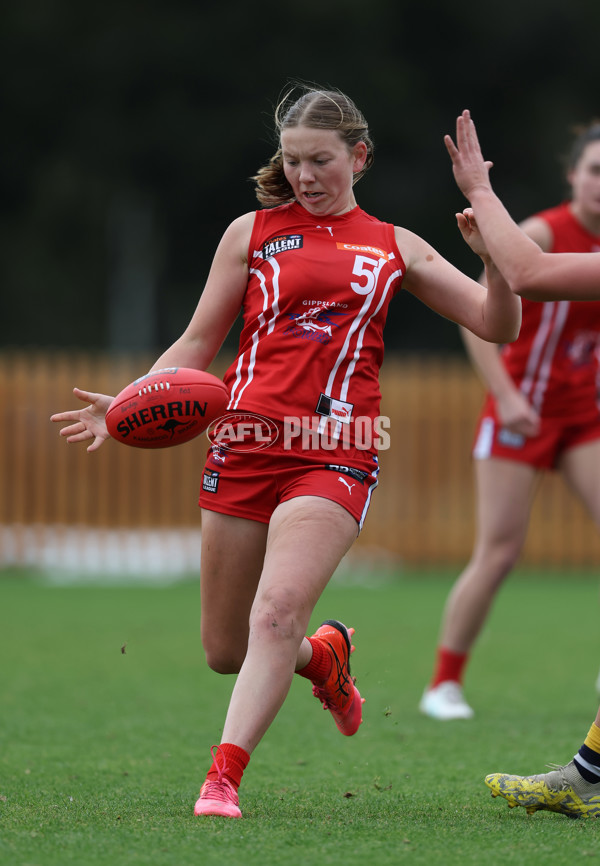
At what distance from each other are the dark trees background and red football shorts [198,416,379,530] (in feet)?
63.4

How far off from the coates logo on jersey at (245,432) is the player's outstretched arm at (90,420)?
1.20 ft

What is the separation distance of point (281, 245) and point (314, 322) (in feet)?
0.94

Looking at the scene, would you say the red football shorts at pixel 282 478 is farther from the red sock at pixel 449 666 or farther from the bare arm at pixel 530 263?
the red sock at pixel 449 666

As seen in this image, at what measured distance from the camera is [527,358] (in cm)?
623

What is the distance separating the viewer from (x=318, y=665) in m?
4.39

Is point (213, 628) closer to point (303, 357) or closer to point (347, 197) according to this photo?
point (303, 357)

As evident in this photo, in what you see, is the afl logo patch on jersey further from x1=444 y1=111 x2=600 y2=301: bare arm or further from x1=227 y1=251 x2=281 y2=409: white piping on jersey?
x1=444 y1=111 x2=600 y2=301: bare arm

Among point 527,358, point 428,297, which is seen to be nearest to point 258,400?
point 428,297

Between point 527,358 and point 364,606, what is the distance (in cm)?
520

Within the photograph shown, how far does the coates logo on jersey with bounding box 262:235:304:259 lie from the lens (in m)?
4.15

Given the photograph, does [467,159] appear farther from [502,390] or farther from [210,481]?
[502,390]

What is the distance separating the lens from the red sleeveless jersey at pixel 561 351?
611 centimetres

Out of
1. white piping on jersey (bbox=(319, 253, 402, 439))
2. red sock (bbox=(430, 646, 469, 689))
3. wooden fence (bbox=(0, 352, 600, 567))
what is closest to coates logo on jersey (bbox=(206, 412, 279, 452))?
white piping on jersey (bbox=(319, 253, 402, 439))

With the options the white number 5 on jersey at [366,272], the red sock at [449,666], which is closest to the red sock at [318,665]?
the white number 5 on jersey at [366,272]
